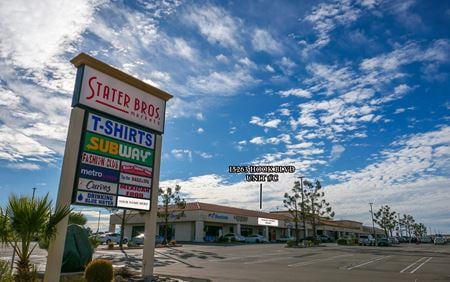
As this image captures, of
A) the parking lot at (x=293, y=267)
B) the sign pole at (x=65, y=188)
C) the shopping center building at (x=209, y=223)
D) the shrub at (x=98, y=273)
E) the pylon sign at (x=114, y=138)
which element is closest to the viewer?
the sign pole at (x=65, y=188)

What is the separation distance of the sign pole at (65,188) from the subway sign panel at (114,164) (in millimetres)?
170

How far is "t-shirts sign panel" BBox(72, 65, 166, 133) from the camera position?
1107 centimetres

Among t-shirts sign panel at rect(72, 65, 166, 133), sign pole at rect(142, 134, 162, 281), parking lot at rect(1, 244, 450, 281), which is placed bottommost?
parking lot at rect(1, 244, 450, 281)

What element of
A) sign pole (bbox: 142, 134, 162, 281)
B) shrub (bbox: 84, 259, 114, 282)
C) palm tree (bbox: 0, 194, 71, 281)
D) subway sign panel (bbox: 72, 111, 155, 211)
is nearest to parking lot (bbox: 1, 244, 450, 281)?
sign pole (bbox: 142, 134, 162, 281)

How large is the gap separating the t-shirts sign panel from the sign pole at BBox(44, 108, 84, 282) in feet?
1.96

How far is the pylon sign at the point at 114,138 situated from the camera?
10805 millimetres

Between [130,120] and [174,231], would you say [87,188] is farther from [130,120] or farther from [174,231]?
[174,231]

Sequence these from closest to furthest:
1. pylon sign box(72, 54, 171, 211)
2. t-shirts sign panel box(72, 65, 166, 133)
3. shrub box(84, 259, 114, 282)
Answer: shrub box(84, 259, 114, 282) < pylon sign box(72, 54, 171, 211) < t-shirts sign panel box(72, 65, 166, 133)

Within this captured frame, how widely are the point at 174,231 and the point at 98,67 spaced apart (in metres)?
50.0

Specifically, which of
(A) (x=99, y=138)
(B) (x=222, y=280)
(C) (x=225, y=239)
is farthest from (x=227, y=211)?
(A) (x=99, y=138)

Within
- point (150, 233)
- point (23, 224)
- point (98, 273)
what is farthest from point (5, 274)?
point (150, 233)

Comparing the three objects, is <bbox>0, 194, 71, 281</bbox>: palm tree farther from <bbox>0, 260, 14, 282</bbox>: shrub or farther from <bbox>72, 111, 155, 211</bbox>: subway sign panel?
<bbox>72, 111, 155, 211</bbox>: subway sign panel

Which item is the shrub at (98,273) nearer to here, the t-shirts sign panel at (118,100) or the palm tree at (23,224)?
the palm tree at (23,224)

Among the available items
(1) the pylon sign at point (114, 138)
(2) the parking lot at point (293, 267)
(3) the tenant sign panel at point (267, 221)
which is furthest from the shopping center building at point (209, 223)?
(1) the pylon sign at point (114, 138)
